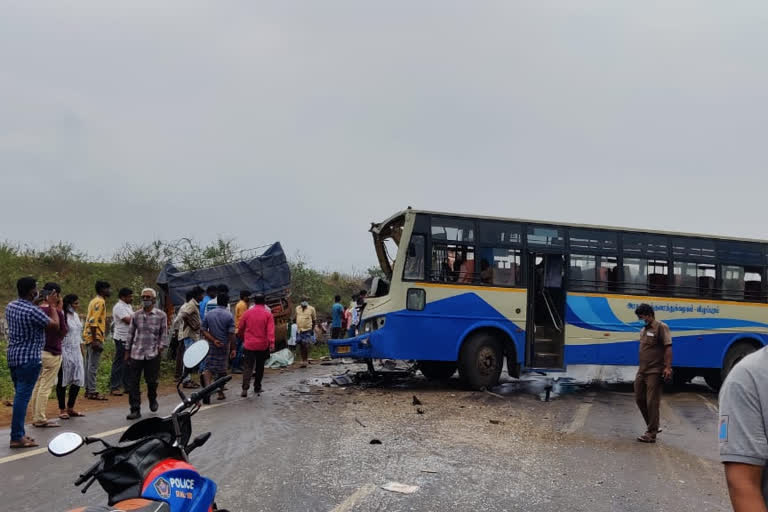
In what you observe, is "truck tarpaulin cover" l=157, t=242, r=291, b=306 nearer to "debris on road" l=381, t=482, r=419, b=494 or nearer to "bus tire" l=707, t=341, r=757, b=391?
"bus tire" l=707, t=341, r=757, b=391

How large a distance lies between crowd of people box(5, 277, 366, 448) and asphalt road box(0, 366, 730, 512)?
0.47m

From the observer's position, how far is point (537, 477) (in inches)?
243

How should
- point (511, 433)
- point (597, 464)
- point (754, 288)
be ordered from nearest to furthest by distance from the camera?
point (597, 464) → point (511, 433) → point (754, 288)

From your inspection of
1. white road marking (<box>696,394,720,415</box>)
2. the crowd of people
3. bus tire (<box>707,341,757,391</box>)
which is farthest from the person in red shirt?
bus tire (<box>707,341,757,391</box>)

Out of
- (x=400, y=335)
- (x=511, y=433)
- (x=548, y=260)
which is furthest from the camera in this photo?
(x=548, y=260)

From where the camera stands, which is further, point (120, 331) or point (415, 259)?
point (415, 259)

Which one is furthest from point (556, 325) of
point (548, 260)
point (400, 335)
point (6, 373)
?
point (6, 373)

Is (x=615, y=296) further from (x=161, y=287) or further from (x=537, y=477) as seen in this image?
(x=161, y=287)

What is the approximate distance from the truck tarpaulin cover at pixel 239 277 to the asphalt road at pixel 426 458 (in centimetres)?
558

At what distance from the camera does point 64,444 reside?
2730 millimetres

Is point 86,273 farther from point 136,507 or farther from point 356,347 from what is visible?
point 136,507

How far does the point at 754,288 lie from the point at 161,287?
13394 millimetres

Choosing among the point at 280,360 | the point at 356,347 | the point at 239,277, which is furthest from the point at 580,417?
the point at 239,277

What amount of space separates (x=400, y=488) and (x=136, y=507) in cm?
345
